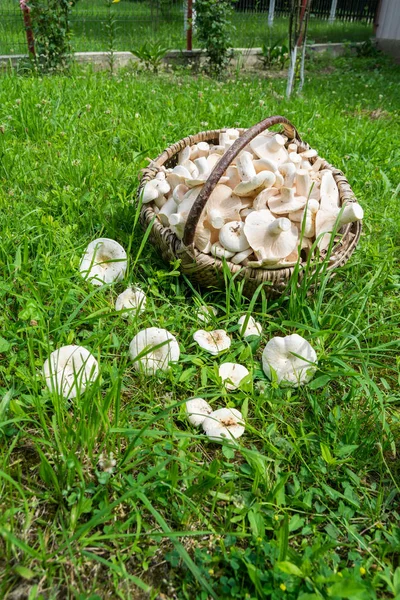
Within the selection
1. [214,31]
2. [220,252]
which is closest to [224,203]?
[220,252]

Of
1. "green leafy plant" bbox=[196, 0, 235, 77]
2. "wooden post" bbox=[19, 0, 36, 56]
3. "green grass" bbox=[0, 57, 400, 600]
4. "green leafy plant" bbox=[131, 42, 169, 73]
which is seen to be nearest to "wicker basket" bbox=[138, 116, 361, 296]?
"green grass" bbox=[0, 57, 400, 600]

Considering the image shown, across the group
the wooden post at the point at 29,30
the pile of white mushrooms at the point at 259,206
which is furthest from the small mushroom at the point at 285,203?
the wooden post at the point at 29,30

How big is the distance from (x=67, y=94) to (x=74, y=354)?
3.47 metres

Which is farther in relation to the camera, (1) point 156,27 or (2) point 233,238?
(1) point 156,27

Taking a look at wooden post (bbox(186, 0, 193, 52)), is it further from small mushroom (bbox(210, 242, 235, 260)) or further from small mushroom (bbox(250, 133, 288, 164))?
small mushroom (bbox(210, 242, 235, 260))

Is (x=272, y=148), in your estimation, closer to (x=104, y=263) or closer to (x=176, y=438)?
(x=104, y=263)

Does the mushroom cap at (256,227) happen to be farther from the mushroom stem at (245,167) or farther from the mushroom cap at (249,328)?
the mushroom cap at (249,328)

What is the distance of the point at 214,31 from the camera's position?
760 centimetres

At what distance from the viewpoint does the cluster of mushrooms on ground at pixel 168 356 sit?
5.37ft

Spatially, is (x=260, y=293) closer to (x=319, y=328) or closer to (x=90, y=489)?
(x=319, y=328)

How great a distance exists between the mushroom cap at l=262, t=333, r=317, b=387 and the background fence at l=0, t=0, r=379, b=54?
5.39m

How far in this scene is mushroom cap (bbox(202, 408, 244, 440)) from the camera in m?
1.60

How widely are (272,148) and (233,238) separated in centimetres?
59

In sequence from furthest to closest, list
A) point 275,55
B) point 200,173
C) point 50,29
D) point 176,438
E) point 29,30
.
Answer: point 275,55 < point 29,30 < point 50,29 < point 200,173 < point 176,438
